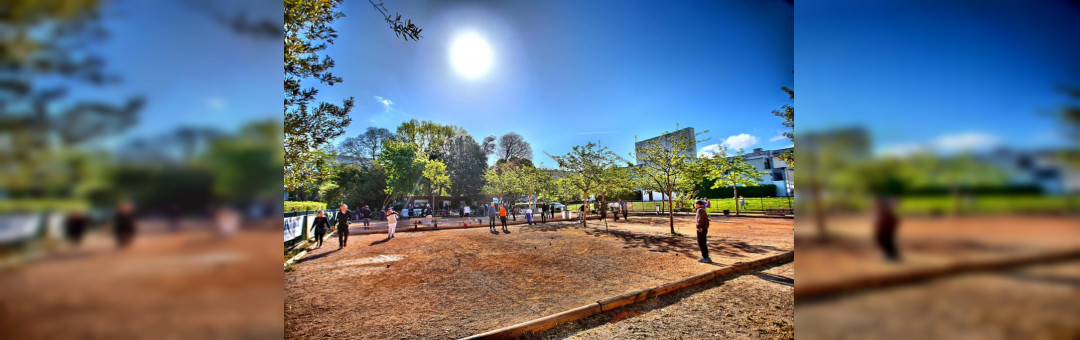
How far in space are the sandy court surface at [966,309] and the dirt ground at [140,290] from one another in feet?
5.37

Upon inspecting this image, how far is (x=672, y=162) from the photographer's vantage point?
13.9m

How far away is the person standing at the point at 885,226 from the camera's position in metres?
0.83

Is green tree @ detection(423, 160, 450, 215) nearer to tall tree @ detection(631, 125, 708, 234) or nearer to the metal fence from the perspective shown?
the metal fence

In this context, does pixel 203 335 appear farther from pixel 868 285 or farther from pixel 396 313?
pixel 396 313

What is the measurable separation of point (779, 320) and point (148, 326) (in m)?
5.29

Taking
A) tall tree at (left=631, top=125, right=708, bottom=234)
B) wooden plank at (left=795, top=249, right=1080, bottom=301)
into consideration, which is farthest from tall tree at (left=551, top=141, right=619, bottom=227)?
wooden plank at (left=795, top=249, right=1080, bottom=301)

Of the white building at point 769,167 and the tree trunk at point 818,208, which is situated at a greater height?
the white building at point 769,167

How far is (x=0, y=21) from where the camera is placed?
2.07 feet

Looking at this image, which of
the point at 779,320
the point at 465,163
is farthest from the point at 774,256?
the point at 465,163

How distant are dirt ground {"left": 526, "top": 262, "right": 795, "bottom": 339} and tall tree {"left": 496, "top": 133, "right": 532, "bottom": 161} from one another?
25426 millimetres

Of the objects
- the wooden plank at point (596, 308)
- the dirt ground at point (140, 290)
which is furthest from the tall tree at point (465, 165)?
the dirt ground at point (140, 290)

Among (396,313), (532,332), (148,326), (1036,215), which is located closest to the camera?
(148,326)

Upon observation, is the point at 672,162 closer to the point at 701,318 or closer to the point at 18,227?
the point at 701,318

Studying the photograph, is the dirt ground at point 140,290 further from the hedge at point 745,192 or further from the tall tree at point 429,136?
the hedge at point 745,192
